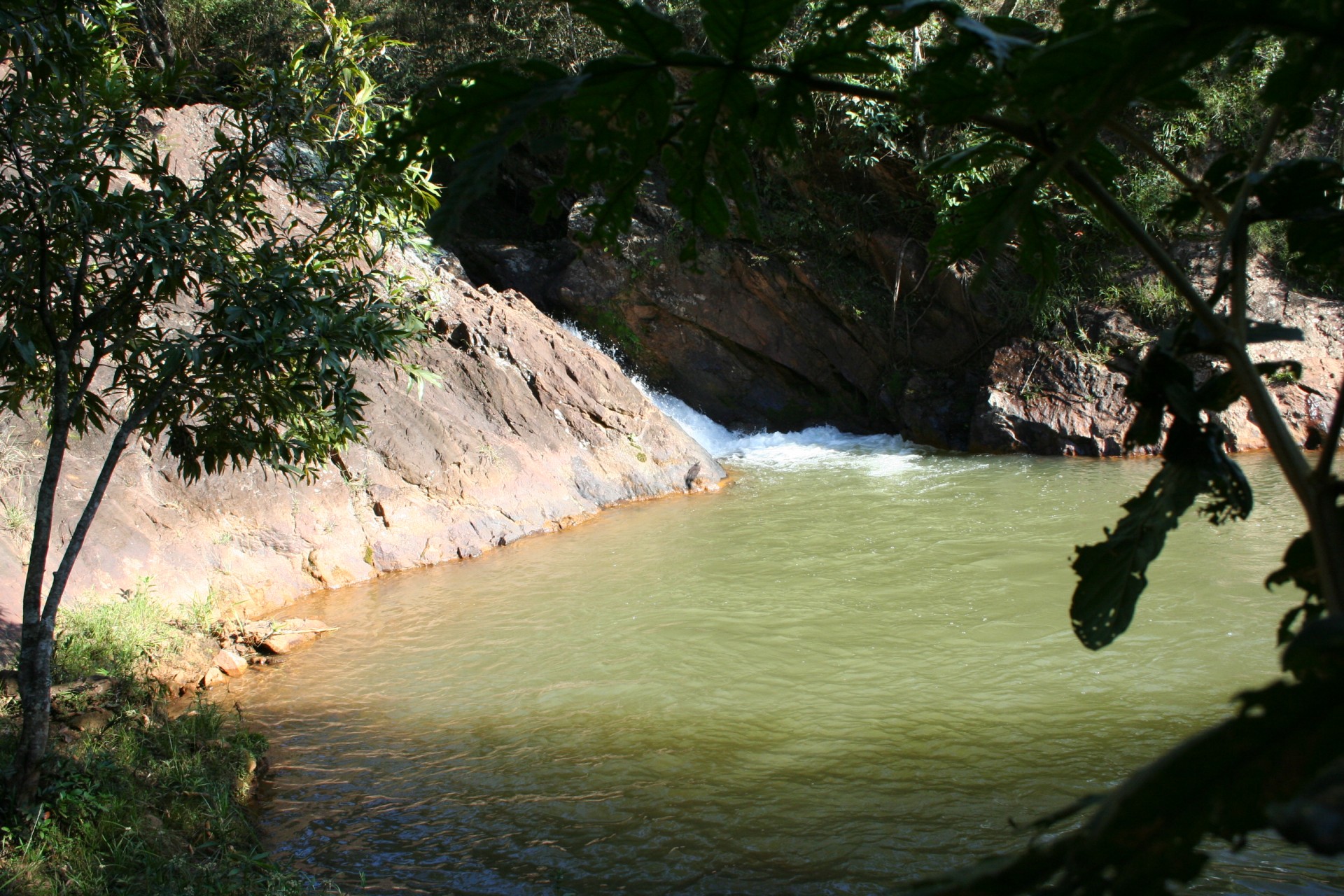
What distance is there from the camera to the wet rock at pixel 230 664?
570cm

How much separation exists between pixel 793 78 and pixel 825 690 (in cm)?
423

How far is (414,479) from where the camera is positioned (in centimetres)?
877

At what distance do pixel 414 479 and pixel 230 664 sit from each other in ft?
10.5

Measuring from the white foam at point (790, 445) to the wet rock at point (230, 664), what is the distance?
727 centimetres

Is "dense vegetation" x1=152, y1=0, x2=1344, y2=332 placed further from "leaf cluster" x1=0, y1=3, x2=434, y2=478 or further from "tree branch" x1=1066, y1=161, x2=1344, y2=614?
"tree branch" x1=1066, y1=161, x2=1344, y2=614

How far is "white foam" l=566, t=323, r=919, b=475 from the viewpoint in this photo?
1234cm

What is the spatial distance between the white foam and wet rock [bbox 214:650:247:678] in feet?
23.9

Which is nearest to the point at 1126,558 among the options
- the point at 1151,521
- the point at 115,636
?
the point at 1151,521

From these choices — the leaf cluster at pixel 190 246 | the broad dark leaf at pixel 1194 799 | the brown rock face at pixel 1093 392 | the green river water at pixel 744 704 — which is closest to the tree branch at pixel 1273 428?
the broad dark leaf at pixel 1194 799

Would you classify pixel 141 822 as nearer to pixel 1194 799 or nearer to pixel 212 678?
pixel 212 678

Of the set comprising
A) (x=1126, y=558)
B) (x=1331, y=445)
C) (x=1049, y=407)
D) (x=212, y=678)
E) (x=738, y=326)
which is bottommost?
(x=212, y=678)

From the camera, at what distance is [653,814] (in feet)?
12.3

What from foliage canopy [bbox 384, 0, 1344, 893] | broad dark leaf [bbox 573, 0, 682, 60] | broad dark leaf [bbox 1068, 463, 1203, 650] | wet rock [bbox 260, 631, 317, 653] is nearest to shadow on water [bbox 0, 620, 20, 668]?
wet rock [bbox 260, 631, 317, 653]

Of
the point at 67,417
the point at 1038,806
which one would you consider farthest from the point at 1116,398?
the point at 67,417
